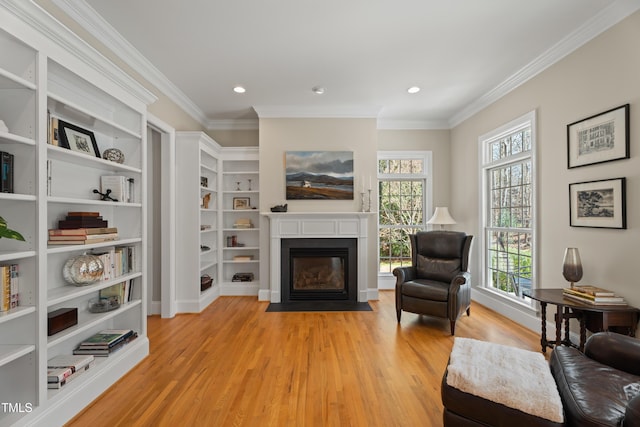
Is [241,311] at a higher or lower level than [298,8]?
lower

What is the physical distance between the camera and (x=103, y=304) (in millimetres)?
2424

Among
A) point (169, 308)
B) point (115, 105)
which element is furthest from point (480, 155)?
point (169, 308)

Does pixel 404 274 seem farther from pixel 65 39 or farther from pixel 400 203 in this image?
pixel 65 39

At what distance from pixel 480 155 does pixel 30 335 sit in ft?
16.1

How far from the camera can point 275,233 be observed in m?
4.39

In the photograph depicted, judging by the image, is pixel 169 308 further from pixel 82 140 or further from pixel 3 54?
pixel 3 54

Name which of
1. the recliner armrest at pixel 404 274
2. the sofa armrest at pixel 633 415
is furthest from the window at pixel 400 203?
the sofa armrest at pixel 633 415

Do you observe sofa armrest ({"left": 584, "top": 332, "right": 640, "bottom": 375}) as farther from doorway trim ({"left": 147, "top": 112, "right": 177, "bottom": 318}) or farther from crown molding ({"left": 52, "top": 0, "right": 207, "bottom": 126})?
crown molding ({"left": 52, "top": 0, "right": 207, "bottom": 126})

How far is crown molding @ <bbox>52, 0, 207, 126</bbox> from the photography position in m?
2.29

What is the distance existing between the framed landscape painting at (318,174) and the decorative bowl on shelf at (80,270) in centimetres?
269

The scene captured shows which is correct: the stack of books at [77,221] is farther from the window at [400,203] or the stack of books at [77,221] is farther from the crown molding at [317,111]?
the window at [400,203]

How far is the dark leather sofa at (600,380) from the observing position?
121 cm

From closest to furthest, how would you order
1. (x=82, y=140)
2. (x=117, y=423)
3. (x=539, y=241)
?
(x=117, y=423) → (x=82, y=140) → (x=539, y=241)

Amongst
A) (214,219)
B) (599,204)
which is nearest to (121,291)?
(214,219)
